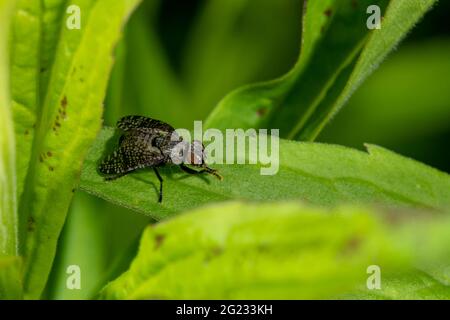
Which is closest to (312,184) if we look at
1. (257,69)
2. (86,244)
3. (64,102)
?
(64,102)

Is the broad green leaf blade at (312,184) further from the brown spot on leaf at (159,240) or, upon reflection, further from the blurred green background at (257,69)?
the blurred green background at (257,69)

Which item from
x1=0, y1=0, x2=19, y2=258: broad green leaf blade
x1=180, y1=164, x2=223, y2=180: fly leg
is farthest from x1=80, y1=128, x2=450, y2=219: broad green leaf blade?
x1=0, y1=0, x2=19, y2=258: broad green leaf blade

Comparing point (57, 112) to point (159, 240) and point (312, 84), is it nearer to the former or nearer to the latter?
point (159, 240)

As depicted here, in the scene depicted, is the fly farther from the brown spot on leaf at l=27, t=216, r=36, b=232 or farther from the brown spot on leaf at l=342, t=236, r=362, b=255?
the brown spot on leaf at l=342, t=236, r=362, b=255

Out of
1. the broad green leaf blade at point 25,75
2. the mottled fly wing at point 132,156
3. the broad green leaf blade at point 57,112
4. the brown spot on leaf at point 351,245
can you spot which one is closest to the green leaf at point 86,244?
the mottled fly wing at point 132,156

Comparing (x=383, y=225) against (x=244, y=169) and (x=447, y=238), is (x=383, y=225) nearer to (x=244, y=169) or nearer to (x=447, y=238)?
(x=447, y=238)

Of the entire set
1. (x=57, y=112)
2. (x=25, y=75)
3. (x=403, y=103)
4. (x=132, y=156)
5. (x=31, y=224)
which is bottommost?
(x=31, y=224)
